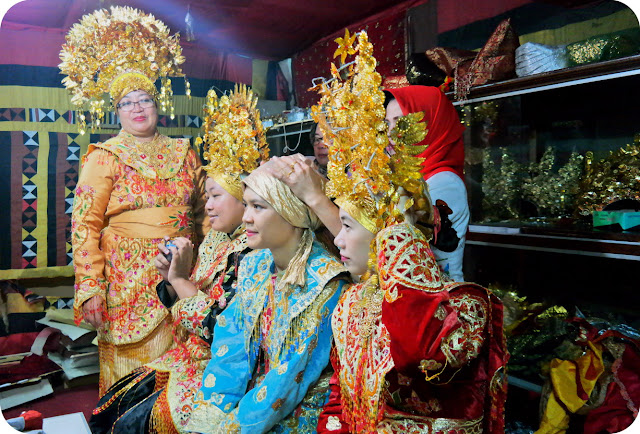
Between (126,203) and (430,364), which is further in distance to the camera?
(126,203)

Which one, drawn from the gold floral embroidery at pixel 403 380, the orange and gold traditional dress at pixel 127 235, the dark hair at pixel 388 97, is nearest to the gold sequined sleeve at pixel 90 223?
the orange and gold traditional dress at pixel 127 235

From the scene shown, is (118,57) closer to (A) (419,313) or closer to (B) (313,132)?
(B) (313,132)

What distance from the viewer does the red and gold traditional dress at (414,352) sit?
117 centimetres

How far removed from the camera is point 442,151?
198 centimetres

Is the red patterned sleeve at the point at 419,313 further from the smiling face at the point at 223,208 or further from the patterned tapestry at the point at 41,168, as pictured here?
the patterned tapestry at the point at 41,168

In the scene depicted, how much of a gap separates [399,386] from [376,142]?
0.60m

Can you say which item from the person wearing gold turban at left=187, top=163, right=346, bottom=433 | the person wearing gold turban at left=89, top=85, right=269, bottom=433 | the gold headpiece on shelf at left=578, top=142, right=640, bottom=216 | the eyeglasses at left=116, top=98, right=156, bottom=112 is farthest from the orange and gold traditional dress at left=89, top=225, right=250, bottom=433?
→ the gold headpiece on shelf at left=578, top=142, right=640, bottom=216

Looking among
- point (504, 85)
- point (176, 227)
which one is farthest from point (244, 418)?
point (504, 85)

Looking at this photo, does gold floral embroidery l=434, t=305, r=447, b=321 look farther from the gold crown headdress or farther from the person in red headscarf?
the gold crown headdress

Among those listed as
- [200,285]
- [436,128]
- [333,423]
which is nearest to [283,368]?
[333,423]

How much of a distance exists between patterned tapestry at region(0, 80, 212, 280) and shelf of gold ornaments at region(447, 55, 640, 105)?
1.46m

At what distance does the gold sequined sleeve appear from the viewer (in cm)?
282

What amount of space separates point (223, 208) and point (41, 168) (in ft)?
4.49

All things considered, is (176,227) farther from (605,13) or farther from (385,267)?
(605,13)
